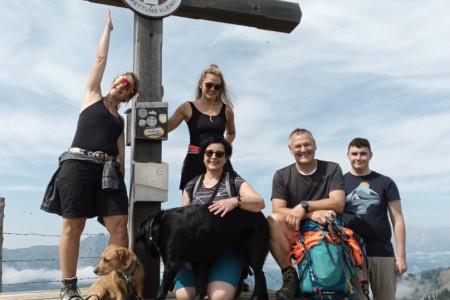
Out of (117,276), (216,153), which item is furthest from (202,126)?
(117,276)

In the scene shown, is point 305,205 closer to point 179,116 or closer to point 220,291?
point 220,291

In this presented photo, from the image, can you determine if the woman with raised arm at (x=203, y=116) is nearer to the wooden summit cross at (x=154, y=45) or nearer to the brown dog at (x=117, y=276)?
the wooden summit cross at (x=154, y=45)

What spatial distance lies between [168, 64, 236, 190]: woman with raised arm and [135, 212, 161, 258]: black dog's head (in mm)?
759

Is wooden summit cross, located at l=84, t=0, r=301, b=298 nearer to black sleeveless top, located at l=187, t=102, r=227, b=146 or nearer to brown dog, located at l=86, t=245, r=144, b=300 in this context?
black sleeveless top, located at l=187, t=102, r=227, b=146

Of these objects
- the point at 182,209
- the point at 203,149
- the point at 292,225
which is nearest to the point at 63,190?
the point at 182,209

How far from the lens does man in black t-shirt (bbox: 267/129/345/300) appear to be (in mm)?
3699

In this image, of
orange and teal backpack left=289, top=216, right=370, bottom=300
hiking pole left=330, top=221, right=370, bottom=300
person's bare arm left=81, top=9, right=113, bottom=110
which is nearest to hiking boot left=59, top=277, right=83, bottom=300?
person's bare arm left=81, top=9, right=113, bottom=110

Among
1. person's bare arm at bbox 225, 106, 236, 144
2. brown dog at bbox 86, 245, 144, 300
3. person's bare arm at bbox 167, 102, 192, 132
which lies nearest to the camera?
brown dog at bbox 86, 245, 144, 300

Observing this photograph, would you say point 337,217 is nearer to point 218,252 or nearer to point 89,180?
point 218,252

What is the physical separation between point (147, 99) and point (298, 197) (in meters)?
1.69

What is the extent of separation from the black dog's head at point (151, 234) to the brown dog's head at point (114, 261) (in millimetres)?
167

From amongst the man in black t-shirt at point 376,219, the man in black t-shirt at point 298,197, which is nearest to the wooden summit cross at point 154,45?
the man in black t-shirt at point 298,197

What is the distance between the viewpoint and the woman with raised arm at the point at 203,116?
4.24 metres

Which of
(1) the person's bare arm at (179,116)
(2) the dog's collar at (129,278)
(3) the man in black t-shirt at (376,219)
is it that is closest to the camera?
(2) the dog's collar at (129,278)
